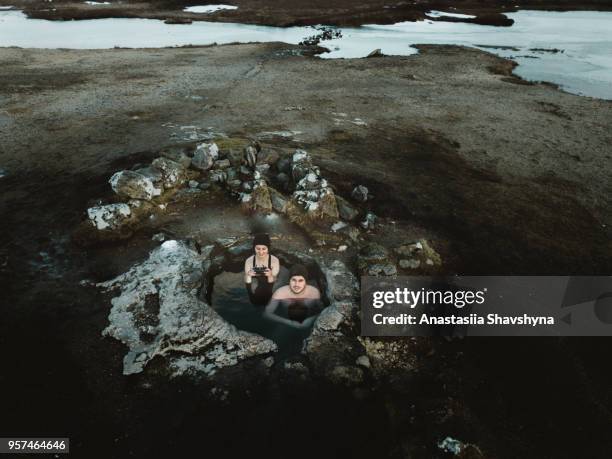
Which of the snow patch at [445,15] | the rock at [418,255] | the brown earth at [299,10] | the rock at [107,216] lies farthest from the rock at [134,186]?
the snow patch at [445,15]

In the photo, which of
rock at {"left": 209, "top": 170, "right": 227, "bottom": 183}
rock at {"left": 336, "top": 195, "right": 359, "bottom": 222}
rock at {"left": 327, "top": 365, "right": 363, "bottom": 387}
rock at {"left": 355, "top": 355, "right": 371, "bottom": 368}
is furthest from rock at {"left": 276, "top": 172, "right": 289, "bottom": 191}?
rock at {"left": 327, "top": 365, "right": 363, "bottom": 387}

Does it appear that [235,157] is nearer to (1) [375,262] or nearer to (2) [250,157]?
(2) [250,157]

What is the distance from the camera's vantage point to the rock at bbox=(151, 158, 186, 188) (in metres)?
7.32

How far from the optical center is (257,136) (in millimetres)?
9992

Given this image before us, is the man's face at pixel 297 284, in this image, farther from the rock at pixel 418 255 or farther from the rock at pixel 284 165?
the rock at pixel 284 165

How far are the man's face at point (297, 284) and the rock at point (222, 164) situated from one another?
367 cm

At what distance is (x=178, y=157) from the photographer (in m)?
8.09

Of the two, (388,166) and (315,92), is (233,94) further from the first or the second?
(388,166)

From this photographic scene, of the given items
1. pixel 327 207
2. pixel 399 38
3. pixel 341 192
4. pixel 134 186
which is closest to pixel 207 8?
pixel 399 38

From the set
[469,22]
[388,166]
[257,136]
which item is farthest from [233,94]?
[469,22]

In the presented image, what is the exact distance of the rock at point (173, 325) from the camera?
4.27 meters

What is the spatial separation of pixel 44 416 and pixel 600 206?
9.41 meters

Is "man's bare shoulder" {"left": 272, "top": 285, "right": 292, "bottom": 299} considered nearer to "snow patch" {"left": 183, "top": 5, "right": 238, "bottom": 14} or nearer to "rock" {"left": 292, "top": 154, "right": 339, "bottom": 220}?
"rock" {"left": 292, "top": 154, "right": 339, "bottom": 220}

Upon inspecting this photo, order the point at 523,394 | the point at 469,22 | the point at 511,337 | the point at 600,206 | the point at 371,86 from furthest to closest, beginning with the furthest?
the point at 469,22
the point at 371,86
the point at 600,206
the point at 511,337
the point at 523,394
